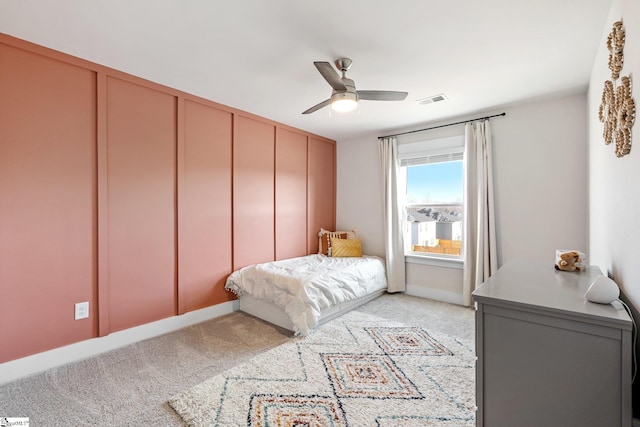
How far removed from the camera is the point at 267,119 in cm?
387

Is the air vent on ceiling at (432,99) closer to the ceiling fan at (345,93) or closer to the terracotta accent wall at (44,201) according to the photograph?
the ceiling fan at (345,93)

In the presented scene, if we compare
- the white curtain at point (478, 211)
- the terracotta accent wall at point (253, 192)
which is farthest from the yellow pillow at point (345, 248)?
the white curtain at point (478, 211)

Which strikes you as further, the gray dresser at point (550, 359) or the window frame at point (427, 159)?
the window frame at point (427, 159)

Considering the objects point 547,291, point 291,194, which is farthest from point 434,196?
point 547,291

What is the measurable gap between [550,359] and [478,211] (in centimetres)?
274

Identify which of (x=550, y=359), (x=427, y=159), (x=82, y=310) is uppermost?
(x=427, y=159)

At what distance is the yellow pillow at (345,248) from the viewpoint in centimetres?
435

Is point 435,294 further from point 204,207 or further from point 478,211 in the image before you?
point 204,207

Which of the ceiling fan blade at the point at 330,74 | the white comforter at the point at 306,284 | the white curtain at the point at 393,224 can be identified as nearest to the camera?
the ceiling fan blade at the point at 330,74

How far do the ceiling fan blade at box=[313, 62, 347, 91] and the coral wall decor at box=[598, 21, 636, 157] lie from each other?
153cm

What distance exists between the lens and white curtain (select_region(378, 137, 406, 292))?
4.22m

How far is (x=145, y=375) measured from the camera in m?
2.14

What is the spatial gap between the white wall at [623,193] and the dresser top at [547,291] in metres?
0.16

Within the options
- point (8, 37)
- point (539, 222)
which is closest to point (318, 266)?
point (539, 222)
